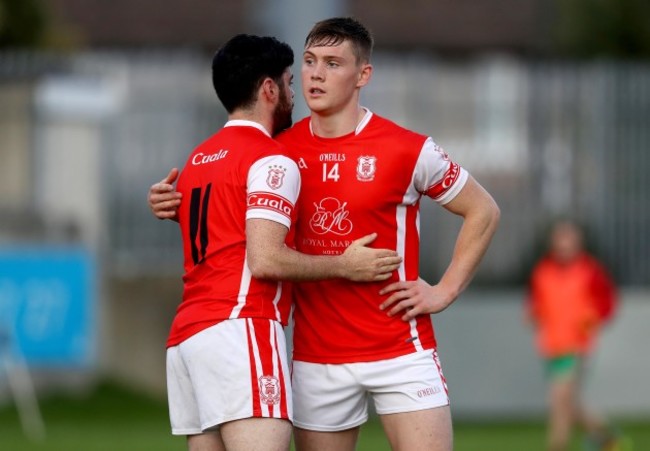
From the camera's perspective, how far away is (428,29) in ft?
94.6

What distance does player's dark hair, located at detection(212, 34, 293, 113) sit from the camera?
21.9 ft

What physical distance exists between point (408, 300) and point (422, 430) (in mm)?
520

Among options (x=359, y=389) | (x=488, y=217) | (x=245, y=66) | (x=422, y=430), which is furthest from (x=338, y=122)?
(x=422, y=430)

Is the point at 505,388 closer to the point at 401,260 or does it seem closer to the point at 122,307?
the point at 122,307

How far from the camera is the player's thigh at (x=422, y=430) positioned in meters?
6.70

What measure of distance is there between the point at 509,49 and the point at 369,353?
2230 centimetres

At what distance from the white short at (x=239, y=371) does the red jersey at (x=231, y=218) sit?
52 mm

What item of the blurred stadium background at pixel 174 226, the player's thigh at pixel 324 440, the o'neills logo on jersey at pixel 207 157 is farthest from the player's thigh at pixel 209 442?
the blurred stadium background at pixel 174 226

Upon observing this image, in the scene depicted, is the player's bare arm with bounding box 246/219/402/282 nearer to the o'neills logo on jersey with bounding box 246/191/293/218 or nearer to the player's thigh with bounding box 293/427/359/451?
the o'neills logo on jersey with bounding box 246/191/293/218

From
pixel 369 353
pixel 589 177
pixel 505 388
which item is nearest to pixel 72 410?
pixel 505 388

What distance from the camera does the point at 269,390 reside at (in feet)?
21.1

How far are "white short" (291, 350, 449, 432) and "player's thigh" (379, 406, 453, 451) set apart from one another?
3 cm

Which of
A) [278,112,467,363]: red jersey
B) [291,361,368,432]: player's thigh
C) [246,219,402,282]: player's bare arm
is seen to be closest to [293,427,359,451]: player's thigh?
[291,361,368,432]: player's thigh

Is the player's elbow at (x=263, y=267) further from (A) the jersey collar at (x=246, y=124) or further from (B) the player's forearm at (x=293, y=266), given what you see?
(A) the jersey collar at (x=246, y=124)
